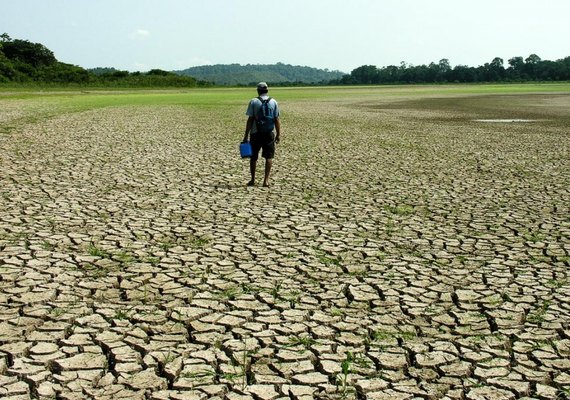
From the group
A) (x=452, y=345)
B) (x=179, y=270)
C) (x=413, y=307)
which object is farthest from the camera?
(x=179, y=270)

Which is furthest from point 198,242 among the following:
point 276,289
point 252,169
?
point 252,169

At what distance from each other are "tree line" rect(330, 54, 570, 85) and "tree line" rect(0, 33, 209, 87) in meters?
74.4

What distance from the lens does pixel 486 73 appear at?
503 ft

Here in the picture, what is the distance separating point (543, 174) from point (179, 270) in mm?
9910

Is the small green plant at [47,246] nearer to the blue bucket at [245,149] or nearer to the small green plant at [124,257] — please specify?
the small green plant at [124,257]

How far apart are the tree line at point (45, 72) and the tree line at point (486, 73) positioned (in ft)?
244

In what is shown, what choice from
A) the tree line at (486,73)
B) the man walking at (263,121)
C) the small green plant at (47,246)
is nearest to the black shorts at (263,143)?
the man walking at (263,121)

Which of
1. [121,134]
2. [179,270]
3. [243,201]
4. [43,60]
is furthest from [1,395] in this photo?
[43,60]

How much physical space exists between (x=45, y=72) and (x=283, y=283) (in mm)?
89756

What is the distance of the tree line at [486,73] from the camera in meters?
149

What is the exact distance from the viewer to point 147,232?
7863 millimetres

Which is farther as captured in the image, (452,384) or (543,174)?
(543,174)

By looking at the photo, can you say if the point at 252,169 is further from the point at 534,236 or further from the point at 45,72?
the point at 45,72

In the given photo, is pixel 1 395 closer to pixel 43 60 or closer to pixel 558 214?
pixel 558 214
